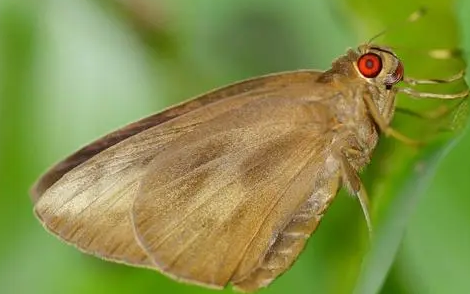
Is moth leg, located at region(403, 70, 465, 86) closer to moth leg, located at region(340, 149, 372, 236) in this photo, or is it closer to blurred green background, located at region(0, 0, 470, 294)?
blurred green background, located at region(0, 0, 470, 294)

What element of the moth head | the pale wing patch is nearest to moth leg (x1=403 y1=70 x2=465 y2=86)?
the moth head

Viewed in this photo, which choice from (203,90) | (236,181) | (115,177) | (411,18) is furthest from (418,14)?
(203,90)

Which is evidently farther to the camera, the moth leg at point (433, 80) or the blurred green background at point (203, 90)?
the moth leg at point (433, 80)

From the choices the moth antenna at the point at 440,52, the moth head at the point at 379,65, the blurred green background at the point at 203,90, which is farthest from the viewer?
the moth head at the point at 379,65

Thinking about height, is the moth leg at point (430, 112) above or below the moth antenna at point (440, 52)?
below

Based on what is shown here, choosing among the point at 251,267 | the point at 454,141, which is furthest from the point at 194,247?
the point at 454,141

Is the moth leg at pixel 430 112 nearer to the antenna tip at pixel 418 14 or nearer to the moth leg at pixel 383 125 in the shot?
the moth leg at pixel 383 125

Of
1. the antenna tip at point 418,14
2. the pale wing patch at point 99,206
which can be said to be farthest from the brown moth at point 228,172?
the antenna tip at point 418,14

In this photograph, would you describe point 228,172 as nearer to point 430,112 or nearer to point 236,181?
point 236,181
